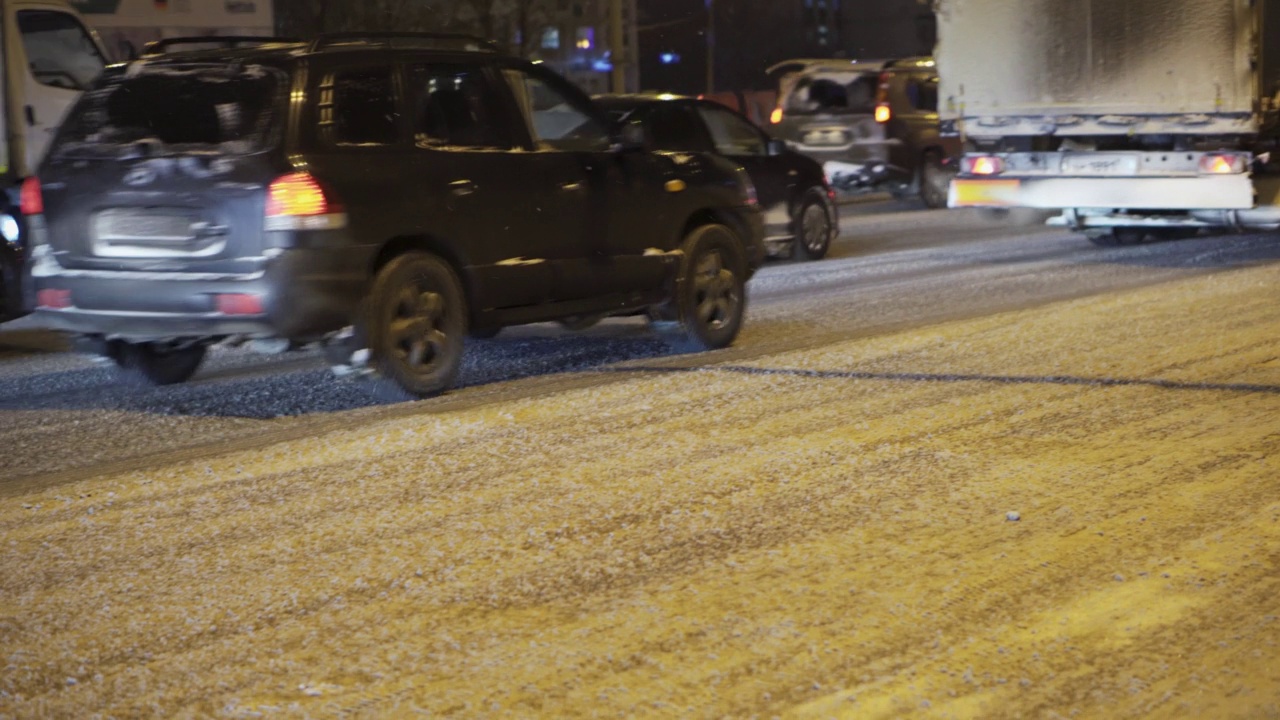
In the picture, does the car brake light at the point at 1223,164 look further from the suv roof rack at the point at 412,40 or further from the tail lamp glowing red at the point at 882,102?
the tail lamp glowing red at the point at 882,102

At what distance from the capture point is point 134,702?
14.4 ft

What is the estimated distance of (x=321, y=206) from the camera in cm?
788

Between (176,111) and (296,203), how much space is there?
0.88 m

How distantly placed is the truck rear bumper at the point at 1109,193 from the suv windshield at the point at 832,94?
23.8 ft

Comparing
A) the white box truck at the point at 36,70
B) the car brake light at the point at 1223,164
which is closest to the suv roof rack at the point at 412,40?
the white box truck at the point at 36,70

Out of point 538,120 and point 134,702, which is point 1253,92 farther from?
point 134,702

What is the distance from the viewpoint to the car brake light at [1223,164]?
1443 cm

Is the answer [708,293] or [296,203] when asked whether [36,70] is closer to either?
[708,293]

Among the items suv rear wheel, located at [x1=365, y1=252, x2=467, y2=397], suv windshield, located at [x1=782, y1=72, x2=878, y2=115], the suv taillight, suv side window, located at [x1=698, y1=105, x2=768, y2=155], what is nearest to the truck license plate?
suv side window, located at [x1=698, y1=105, x2=768, y2=155]

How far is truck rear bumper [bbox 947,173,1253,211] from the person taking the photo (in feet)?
47.5

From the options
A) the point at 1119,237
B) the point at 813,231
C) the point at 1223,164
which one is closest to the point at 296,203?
the point at 1223,164

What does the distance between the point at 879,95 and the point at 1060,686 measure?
19.4 metres

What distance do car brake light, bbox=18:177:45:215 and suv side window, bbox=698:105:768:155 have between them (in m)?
7.92

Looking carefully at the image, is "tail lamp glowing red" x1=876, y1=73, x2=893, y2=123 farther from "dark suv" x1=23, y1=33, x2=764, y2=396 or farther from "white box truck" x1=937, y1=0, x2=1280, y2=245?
"dark suv" x1=23, y1=33, x2=764, y2=396
